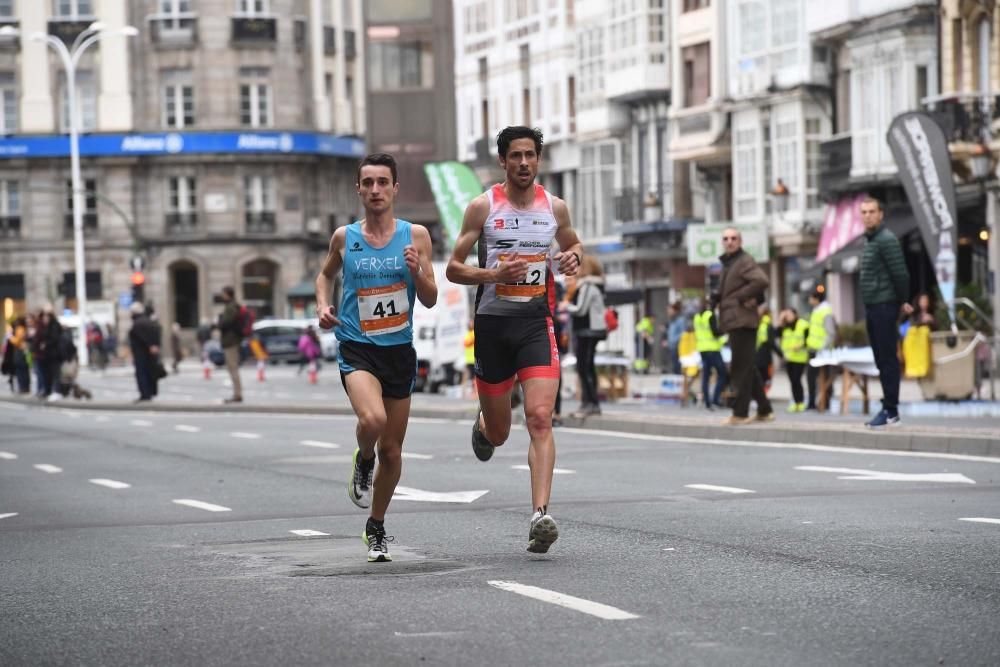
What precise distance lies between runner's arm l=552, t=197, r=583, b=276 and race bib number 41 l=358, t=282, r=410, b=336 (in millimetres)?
900

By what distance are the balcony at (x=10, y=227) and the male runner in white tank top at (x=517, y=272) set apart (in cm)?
8608

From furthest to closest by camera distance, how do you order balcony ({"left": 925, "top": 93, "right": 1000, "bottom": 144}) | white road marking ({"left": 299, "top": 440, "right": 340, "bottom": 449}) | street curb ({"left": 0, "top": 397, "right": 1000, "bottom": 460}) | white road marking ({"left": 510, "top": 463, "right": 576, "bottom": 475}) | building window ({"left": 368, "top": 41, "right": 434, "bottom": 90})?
building window ({"left": 368, "top": 41, "right": 434, "bottom": 90}), balcony ({"left": 925, "top": 93, "right": 1000, "bottom": 144}), white road marking ({"left": 299, "top": 440, "right": 340, "bottom": 449}), street curb ({"left": 0, "top": 397, "right": 1000, "bottom": 460}), white road marking ({"left": 510, "top": 463, "right": 576, "bottom": 475})

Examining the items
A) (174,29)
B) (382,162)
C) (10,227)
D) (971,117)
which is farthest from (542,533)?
Answer: (10,227)

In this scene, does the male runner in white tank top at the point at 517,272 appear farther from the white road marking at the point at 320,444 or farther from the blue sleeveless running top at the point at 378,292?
the white road marking at the point at 320,444

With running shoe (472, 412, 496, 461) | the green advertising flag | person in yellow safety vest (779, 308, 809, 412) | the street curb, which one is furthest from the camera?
the green advertising flag

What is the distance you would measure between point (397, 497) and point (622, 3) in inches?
2072

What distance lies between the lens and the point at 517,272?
11.7 metres

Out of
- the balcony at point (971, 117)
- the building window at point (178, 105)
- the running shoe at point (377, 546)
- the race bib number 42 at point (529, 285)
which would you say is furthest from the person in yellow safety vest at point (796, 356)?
the building window at point (178, 105)

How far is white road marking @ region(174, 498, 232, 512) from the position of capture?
1540 centimetres

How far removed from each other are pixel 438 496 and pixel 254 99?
3228 inches

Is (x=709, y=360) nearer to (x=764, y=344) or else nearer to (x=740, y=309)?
(x=764, y=344)

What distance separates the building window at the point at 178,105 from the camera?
95625mm

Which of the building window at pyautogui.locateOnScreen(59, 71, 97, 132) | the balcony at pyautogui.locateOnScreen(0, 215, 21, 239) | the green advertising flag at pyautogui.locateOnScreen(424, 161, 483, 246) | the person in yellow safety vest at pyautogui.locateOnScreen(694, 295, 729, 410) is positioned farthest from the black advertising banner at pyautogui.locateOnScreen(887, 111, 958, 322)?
the balcony at pyautogui.locateOnScreen(0, 215, 21, 239)

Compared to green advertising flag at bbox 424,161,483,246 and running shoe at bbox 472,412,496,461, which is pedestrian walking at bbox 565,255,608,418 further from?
green advertising flag at bbox 424,161,483,246
